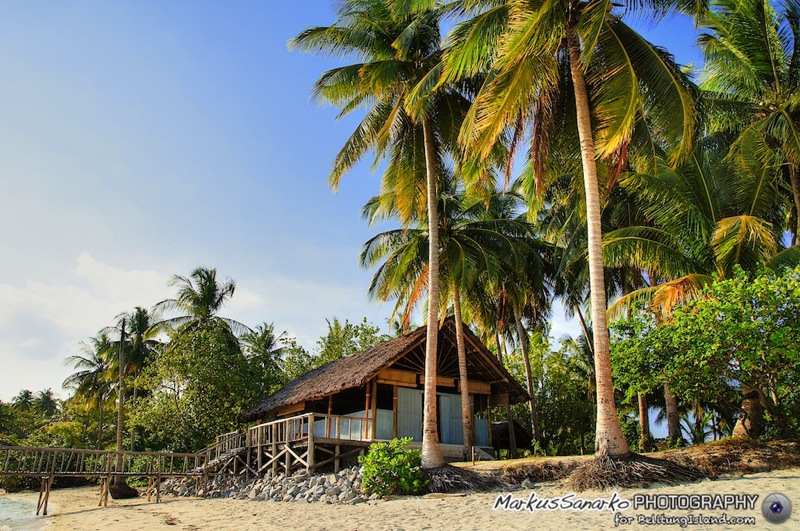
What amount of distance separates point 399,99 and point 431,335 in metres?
6.13

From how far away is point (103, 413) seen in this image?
37.2 meters

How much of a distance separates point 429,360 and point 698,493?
695 cm

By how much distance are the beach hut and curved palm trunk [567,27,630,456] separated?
25.2 feet

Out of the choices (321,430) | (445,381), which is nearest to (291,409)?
(321,430)

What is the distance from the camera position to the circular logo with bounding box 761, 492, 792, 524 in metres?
7.17

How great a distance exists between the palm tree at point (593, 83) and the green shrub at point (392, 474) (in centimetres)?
413

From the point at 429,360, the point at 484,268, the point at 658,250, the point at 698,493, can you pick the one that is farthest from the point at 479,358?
the point at 698,493

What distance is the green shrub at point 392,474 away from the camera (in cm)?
1245

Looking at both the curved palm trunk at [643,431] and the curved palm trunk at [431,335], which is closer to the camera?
the curved palm trunk at [431,335]

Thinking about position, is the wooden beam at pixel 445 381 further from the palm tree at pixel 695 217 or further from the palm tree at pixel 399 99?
the palm tree at pixel 695 217

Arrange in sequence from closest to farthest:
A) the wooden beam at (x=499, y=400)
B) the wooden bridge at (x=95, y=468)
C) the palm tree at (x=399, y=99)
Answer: the palm tree at (x=399, y=99) < the wooden bridge at (x=95, y=468) < the wooden beam at (x=499, y=400)

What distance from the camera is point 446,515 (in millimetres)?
9328

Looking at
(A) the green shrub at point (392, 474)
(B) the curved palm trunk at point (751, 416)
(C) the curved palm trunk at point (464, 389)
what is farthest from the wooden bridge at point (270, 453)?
(B) the curved palm trunk at point (751, 416)

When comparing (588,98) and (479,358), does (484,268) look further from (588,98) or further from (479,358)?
(588,98)
